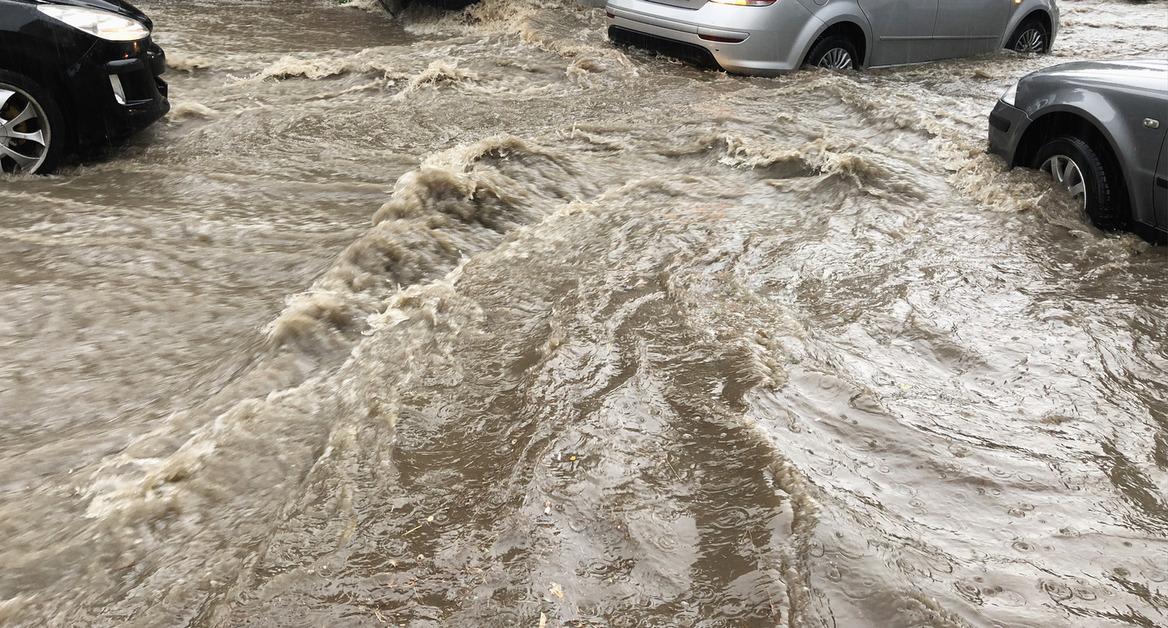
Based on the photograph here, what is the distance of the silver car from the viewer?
7.37m

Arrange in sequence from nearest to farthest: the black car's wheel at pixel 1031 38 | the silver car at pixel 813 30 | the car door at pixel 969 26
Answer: the silver car at pixel 813 30 → the car door at pixel 969 26 → the black car's wheel at pixel 1031 38

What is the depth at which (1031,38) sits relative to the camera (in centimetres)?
930

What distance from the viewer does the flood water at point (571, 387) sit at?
2275 mm

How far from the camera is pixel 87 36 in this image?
5.12m

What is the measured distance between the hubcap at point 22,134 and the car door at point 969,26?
755cm

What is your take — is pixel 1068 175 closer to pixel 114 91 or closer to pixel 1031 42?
pixel 1031 42

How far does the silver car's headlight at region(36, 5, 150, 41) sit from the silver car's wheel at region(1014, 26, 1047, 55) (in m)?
8.47

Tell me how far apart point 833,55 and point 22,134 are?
641 centimetres

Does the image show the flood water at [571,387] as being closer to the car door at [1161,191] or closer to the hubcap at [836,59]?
the car door at [1161,191]

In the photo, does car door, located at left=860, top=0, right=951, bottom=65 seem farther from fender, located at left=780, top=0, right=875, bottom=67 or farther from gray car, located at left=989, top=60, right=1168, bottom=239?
gray car, located at left=989, top=60, right=1168, bottom=239

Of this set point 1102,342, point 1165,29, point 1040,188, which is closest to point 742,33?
point 1040,188

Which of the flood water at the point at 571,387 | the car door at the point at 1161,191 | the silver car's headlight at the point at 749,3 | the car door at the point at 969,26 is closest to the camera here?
the flood water at the point at 571,387

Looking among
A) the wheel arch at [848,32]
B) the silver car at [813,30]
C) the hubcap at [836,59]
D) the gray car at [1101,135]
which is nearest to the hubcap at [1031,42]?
the silver car at [813,30]

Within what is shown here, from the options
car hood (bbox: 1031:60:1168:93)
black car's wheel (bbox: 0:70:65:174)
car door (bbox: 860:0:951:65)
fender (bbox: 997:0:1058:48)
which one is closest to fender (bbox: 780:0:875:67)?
car door (bbox: 860:0:951:65)
